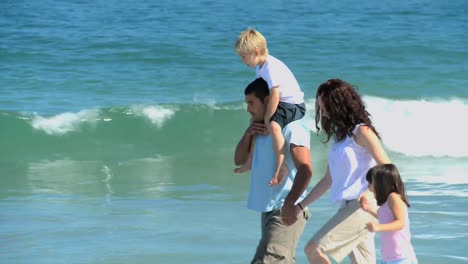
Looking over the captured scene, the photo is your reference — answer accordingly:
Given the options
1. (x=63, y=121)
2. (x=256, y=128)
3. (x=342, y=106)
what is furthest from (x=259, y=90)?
(x=63, y=121)

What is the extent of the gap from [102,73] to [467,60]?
7209 mm

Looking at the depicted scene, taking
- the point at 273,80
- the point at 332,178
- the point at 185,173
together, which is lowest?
the point at 185,173

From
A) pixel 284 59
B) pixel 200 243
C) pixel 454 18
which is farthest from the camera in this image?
pixel 454 18

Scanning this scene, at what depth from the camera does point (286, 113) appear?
4.77 m

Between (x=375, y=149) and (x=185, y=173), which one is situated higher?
(x=375, y=149)

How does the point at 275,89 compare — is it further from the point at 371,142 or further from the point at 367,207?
the point at 367,207

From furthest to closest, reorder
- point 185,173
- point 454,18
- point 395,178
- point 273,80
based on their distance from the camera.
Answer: point 454,18 → point 185,173 → point 273,80 → point 395,178

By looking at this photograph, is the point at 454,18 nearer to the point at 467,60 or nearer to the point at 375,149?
the point at 467,60

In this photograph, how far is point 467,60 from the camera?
19219 mm

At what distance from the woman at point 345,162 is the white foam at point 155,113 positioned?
1042 centimetres

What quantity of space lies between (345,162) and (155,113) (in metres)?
10.9

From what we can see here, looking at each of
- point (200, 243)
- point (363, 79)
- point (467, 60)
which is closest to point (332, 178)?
point (200, 243)

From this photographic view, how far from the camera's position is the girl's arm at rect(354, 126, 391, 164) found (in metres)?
4.54

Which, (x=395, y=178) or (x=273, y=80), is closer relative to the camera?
(x=395, y=178)
